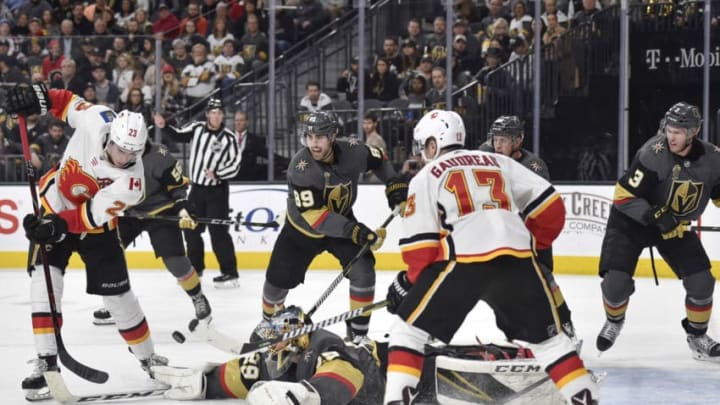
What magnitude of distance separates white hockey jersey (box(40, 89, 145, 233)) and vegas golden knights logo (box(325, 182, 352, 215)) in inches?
40.6

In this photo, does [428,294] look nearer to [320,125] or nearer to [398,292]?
[398,292]

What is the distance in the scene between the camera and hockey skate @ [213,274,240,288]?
8164 millimetres

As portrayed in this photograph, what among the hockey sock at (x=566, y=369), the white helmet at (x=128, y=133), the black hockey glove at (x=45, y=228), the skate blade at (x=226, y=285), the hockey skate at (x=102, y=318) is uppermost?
the white helmet at (x=128, y=133)

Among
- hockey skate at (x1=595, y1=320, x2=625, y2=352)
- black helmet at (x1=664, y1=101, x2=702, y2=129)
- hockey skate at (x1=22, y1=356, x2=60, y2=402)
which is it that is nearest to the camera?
hockey skate at (x1=22, y1=356, x2=60, y2=402)

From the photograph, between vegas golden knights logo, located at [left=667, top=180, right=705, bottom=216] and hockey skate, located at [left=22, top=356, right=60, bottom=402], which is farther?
vegas golden knights logo, located at [left=667, top=180, right=705, bottom=216]

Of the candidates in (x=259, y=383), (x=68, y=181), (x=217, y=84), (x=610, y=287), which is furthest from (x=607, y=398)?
(x=217, y=84)

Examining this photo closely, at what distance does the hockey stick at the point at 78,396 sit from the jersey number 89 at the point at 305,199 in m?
1.09

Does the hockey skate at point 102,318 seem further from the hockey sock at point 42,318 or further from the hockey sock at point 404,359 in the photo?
the hockey sock at point 404,359

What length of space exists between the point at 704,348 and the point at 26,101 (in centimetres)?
317

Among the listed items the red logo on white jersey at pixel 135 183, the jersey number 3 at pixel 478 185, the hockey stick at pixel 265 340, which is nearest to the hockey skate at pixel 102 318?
the hockey stick at pixel 265 340

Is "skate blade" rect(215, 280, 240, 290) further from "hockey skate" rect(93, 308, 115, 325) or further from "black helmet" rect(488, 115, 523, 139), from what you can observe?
"black helmet" rect(488, 115, 523, 139)

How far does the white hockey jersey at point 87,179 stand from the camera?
4.44 metres

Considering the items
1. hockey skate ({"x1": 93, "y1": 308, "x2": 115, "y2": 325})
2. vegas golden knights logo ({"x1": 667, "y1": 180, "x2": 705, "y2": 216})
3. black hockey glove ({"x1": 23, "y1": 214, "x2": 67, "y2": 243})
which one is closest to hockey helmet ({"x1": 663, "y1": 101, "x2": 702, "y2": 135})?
vegas golden knights logo ({"x1": 667, "y1": 180, "x2": 705, "y2": 216})

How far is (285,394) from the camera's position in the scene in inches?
152
